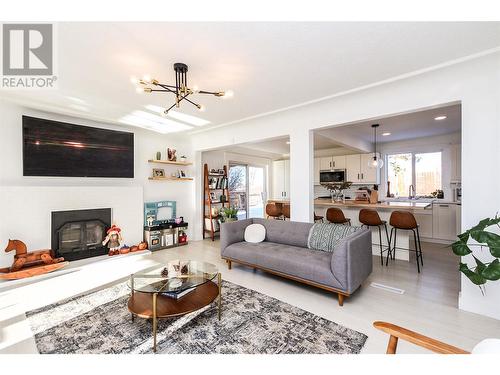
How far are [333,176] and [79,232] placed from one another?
6147mm

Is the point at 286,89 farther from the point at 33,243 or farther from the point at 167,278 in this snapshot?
the point at 33,243

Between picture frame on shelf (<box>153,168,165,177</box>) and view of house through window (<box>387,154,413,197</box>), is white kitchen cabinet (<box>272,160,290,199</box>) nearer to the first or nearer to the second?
view of house through window (<box>387,154,413,197</box>)

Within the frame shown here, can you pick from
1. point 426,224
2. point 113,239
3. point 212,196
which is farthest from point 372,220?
point 113,239

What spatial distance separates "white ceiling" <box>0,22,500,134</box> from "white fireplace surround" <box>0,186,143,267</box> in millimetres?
1500

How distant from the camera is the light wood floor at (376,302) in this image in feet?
6.49

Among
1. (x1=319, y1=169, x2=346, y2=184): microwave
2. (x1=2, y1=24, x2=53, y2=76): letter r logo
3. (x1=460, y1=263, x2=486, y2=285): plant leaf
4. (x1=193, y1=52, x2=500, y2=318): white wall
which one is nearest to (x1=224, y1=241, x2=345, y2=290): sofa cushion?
(x1=460, y1=263, x2=486, y2=285): plant leaf

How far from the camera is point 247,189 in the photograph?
7234 mm

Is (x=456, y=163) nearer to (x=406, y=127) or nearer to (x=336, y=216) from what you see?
(x=406, y=127)

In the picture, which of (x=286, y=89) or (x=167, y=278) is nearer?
(x=167, y=278)

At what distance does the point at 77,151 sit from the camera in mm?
4109

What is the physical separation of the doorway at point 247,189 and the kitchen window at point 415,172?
3.76m
